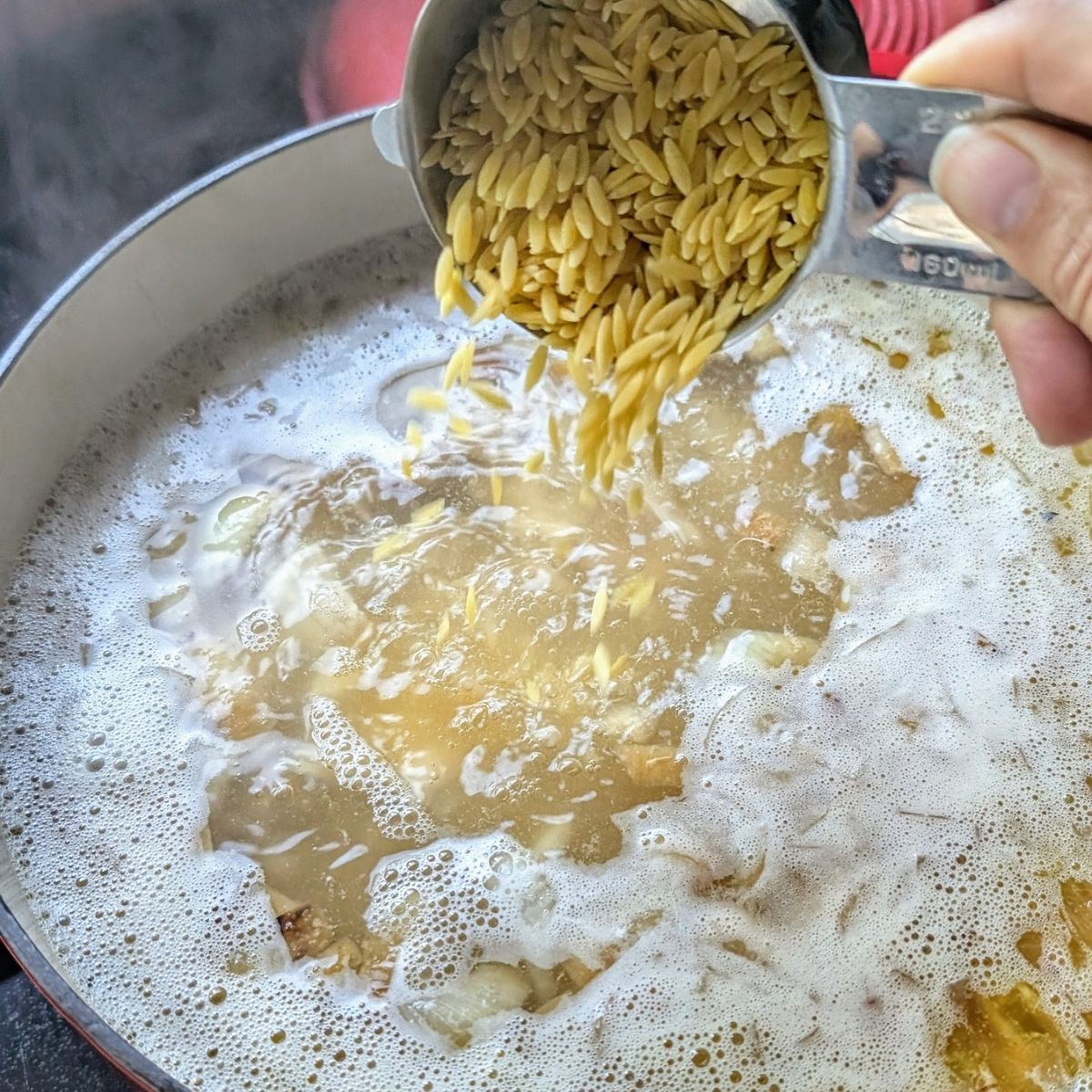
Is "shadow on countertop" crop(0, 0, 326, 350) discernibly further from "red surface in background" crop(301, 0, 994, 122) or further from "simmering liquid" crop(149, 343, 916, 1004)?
"simmering liquid" crop(149, 343, 916, 1004)

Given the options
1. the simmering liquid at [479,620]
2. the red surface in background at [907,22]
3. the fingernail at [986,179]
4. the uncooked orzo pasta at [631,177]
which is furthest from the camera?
the red surface in background at [907,22]

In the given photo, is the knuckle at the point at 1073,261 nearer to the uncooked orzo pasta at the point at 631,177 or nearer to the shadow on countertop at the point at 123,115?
the uncooked orzo pasta at the point at 631,177

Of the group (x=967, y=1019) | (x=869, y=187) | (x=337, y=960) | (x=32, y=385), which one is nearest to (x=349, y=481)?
(x=32, y=385)

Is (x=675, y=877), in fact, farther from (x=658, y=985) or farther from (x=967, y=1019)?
(x=967, y=1019)

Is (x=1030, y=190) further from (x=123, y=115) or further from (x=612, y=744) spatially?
(x=123, y=115)

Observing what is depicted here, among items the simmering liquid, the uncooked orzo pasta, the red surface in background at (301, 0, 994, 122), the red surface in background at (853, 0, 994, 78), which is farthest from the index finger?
the red surface in background at (301, 0, 994, 122)

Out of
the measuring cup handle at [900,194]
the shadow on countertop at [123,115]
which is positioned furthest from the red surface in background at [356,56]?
the measuring cup handle at [900,194]
